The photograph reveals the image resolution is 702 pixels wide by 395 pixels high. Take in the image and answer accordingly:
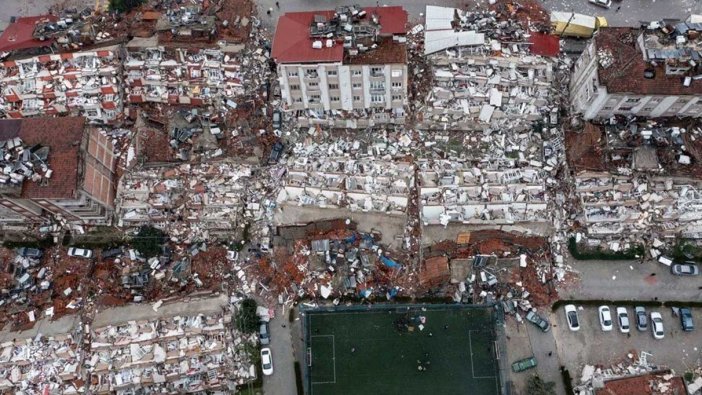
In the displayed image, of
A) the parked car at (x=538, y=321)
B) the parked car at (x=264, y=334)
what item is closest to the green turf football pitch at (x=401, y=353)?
the parked car at (x=538, y=321)

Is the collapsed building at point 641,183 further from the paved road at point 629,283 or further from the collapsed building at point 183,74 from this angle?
the collapsed building at point 183,74

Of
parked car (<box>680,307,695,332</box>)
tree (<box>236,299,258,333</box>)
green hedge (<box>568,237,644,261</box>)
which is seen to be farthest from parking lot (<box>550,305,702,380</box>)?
tree (<box>236,299,258,333</box>)

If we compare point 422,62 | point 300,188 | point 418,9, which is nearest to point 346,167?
point 300,188

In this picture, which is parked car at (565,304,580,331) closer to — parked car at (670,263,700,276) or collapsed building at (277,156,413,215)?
parked car at (670,263,700,276)

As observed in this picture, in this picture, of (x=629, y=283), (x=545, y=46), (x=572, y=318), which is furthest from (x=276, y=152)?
(x=629, y=283)

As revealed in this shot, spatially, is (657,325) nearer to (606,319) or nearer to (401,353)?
(606,319)
